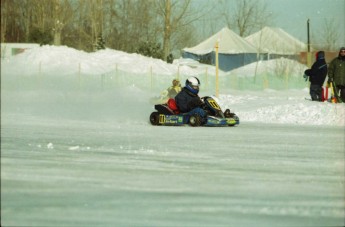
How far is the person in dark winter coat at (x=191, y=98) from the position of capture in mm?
15438

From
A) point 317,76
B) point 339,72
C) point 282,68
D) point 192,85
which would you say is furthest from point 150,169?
point 282,68

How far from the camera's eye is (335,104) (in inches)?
720

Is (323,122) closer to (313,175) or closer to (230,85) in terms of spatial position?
(313,175)

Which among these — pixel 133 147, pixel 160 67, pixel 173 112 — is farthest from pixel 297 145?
pixel 160 67

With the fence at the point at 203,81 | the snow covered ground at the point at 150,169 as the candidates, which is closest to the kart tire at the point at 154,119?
the snow covered ground at the point at 150,169

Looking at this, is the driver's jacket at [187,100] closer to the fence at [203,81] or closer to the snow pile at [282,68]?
the fence at [203,81]

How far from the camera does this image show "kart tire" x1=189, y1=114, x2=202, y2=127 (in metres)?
15.3

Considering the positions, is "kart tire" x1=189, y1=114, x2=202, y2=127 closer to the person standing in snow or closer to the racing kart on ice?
the racing kart on ice

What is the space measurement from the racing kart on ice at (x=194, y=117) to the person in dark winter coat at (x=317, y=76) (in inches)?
219

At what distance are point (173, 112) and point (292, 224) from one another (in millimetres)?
10511

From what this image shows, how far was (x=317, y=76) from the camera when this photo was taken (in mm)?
20609

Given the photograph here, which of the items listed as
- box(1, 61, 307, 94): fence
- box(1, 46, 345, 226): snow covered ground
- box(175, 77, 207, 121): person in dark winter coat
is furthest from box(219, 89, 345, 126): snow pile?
box(1, 61, 307, 94): fence

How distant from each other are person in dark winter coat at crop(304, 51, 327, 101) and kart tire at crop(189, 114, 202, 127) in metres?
6.22

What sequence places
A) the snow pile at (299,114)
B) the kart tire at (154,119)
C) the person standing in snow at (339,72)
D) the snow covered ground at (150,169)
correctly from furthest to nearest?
the person standing in snow at (339,72) < the snow pile at (299,114) < the kart tire at (154,119) < the snow covered ground at (150,169)
